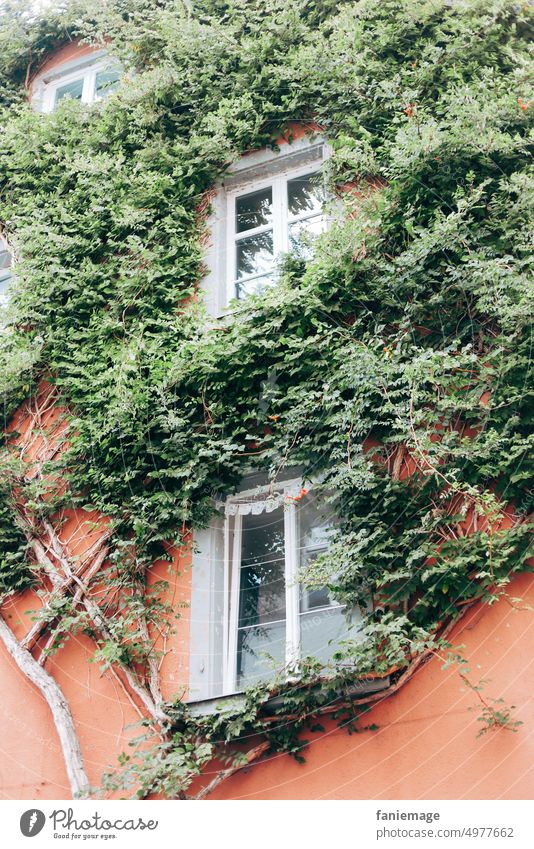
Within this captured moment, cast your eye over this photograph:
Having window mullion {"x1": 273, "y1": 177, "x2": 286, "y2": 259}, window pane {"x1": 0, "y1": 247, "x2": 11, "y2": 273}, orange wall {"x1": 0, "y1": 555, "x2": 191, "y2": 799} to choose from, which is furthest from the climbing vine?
window pane {"x1": 0, "y1": 247, "x2": 11, "y2": 273}

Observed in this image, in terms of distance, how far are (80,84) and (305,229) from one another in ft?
14.9

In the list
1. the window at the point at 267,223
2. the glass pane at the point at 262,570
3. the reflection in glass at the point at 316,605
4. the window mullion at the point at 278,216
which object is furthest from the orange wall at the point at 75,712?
the window mullion at the point at 278,216

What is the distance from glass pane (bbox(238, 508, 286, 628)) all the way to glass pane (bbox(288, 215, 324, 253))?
6.68 feet

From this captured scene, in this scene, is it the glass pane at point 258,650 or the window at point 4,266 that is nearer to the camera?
the glass pane at point 258,650

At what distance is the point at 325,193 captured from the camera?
6371mm

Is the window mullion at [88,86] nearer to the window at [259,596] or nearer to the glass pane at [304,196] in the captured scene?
the glass pane at [304,196]

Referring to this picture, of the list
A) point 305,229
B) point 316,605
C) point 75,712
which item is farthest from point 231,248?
point 75,712

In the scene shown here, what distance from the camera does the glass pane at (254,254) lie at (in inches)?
259

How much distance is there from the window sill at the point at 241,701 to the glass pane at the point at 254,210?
13.0 feet

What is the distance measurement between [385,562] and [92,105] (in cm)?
549

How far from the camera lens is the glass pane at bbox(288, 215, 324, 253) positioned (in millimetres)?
6086

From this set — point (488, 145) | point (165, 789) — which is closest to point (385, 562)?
point (165, 789)

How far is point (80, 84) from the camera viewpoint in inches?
359

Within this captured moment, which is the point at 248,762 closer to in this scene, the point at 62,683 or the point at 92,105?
the point at 62,683
